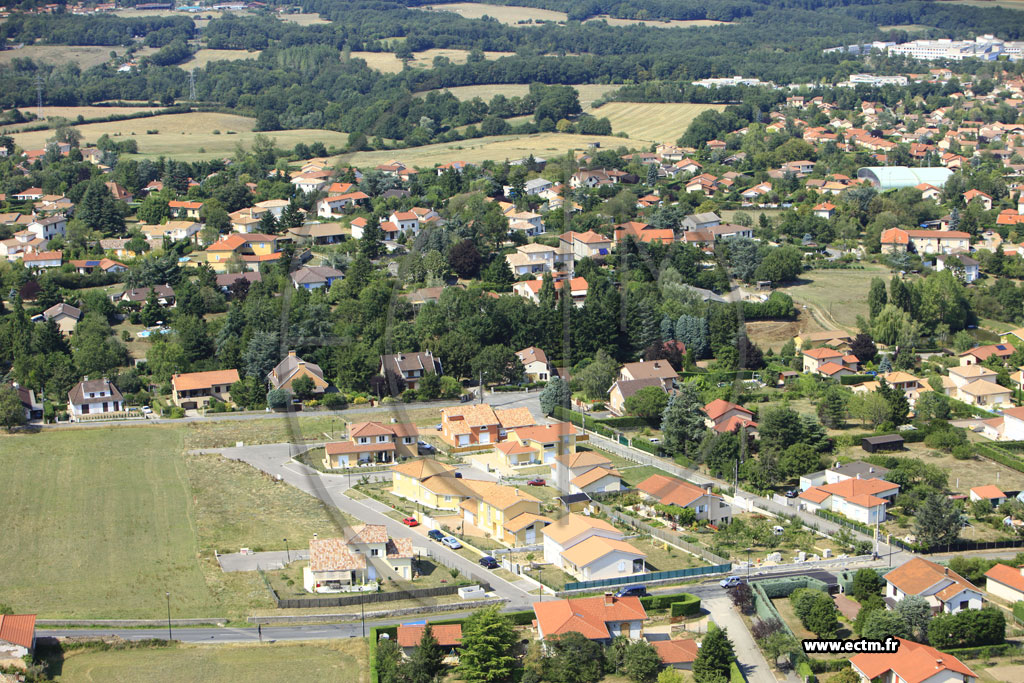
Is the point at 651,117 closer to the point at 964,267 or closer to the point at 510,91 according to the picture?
the point at 964,267

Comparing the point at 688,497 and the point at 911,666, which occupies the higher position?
the point at 911,666

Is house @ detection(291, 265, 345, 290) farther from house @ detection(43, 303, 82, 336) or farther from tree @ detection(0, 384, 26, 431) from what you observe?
tree @ detection(0, 384, 26, 431)

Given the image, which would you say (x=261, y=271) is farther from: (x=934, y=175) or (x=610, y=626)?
(x=934, y=175)

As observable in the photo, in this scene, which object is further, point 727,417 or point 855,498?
point 727,417

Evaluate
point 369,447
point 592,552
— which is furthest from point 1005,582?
point 369,447

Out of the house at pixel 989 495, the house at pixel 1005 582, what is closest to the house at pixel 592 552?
the house at pixel 1005 582

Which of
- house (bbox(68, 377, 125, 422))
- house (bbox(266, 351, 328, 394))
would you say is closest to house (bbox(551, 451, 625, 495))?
house (bbox(266, 351, 328, 394))

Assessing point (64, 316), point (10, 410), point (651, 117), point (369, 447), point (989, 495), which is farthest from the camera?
point (651, 117)
